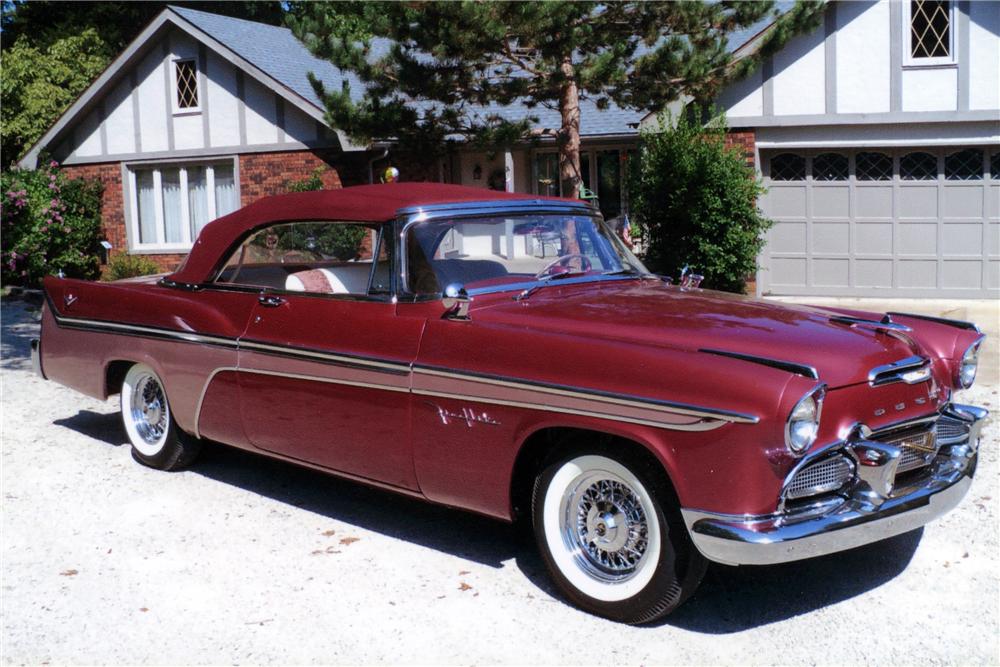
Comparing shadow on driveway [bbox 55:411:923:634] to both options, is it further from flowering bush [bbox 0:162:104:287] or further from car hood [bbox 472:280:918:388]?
flowering bush [bbox 0:162:104:287]

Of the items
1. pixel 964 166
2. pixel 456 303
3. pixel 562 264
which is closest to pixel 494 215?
pixel 562 264

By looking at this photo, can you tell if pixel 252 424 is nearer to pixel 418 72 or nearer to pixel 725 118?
pixel 418 72

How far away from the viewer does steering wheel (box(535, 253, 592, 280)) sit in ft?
17.4

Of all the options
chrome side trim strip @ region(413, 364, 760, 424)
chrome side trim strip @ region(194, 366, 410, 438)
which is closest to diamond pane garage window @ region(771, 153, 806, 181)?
chrome side trim strip @ region(194, 366, 410, 438)

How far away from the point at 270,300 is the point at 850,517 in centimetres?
324

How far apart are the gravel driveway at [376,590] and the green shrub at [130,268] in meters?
12.5

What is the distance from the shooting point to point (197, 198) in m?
19.2

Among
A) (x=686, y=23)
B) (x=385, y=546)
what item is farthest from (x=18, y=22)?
(x=385, y=546)

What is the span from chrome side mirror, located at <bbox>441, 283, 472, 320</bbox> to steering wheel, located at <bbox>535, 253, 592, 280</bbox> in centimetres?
55

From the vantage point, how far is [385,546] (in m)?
5.32

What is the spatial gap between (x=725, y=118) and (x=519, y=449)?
1068 cm

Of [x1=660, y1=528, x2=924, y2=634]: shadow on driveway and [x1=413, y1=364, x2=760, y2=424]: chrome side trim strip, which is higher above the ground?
[x1=413, y1=364, x2=760, y2=424]: chrome side trim strip

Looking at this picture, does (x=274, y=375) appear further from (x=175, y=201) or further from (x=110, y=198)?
(x=110, y=198)

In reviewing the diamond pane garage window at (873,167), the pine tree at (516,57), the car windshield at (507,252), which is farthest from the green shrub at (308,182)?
the car windshield at (507,252)
